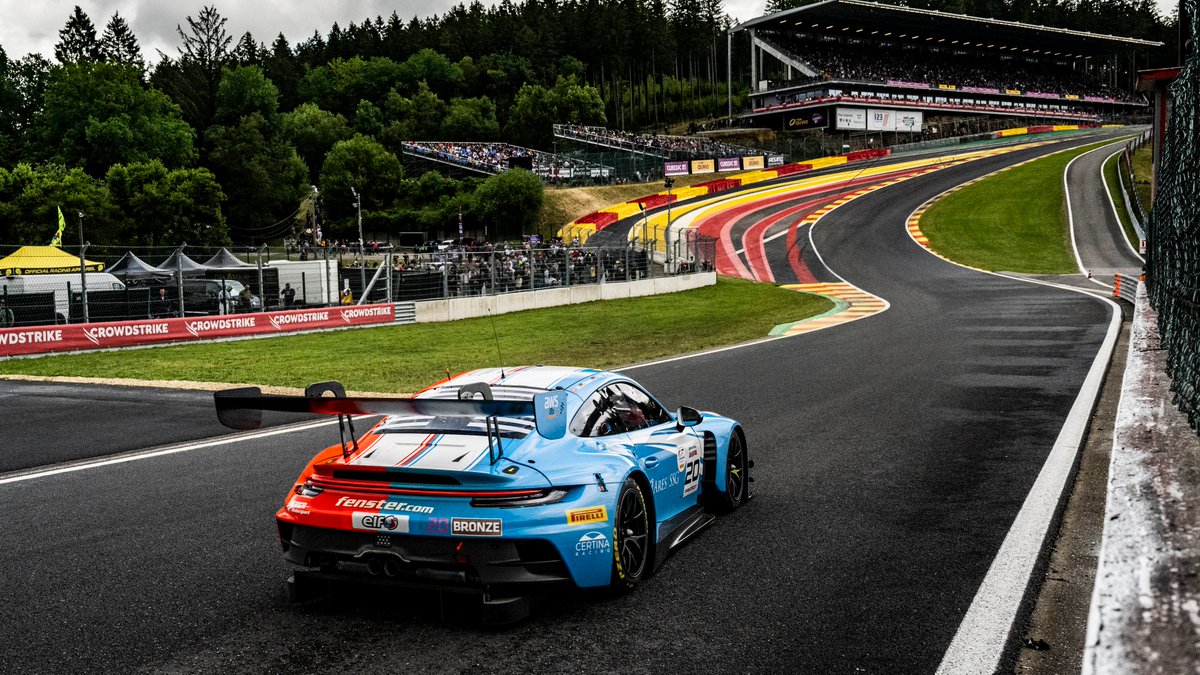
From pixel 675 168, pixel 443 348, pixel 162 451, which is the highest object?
pixel 675 168

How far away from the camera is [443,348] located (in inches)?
853

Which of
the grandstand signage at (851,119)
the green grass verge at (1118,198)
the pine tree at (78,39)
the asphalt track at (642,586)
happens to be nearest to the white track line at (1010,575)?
the asphalt track at (642,586)

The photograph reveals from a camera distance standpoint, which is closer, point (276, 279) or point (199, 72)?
point (276, 279)

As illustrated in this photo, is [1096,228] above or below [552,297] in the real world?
above

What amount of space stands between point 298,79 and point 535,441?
122 meters

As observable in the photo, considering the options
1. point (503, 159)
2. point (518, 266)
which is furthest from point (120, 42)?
point (518, 266)

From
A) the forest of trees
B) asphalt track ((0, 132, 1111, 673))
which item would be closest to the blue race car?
asphalt track ((0, 132, 1111, 673))

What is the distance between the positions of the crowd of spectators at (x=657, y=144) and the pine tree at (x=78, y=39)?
196ft

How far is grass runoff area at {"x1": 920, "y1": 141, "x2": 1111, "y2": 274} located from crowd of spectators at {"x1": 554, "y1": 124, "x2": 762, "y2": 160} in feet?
64.8

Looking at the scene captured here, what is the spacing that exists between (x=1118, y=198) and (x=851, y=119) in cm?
3562

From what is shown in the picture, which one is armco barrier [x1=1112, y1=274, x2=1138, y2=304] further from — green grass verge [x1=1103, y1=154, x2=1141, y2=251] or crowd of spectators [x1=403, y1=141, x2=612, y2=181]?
crowd of spectators [x1=403, y1=141, x2=612, y2=181]

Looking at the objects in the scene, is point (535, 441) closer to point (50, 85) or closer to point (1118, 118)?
point (50, 85)

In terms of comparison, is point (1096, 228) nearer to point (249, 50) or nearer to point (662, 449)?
point (662, 449)

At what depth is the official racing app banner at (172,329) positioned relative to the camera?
19.7 m
